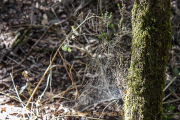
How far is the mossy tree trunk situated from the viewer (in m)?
1.36

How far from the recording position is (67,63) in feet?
11.1

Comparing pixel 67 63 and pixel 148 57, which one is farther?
pixel 67 63

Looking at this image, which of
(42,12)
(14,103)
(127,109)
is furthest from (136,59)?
(42,12)

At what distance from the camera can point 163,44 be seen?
1.44 m

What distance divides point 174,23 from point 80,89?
252 centimetres

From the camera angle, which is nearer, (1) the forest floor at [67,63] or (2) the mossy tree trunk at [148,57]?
(2) the mossy tree trunk at [148,57]

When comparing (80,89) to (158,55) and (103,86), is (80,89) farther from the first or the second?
(158,55)

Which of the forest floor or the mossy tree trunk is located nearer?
the mossy tree trunk

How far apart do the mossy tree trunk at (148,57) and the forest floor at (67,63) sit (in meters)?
0.33

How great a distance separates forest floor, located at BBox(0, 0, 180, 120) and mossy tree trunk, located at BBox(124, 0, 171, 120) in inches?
13.0

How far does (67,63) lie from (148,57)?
85.6 inches

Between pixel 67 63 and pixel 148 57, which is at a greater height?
pixel 148 57

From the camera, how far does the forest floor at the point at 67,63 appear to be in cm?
215

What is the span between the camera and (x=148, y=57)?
142cm
